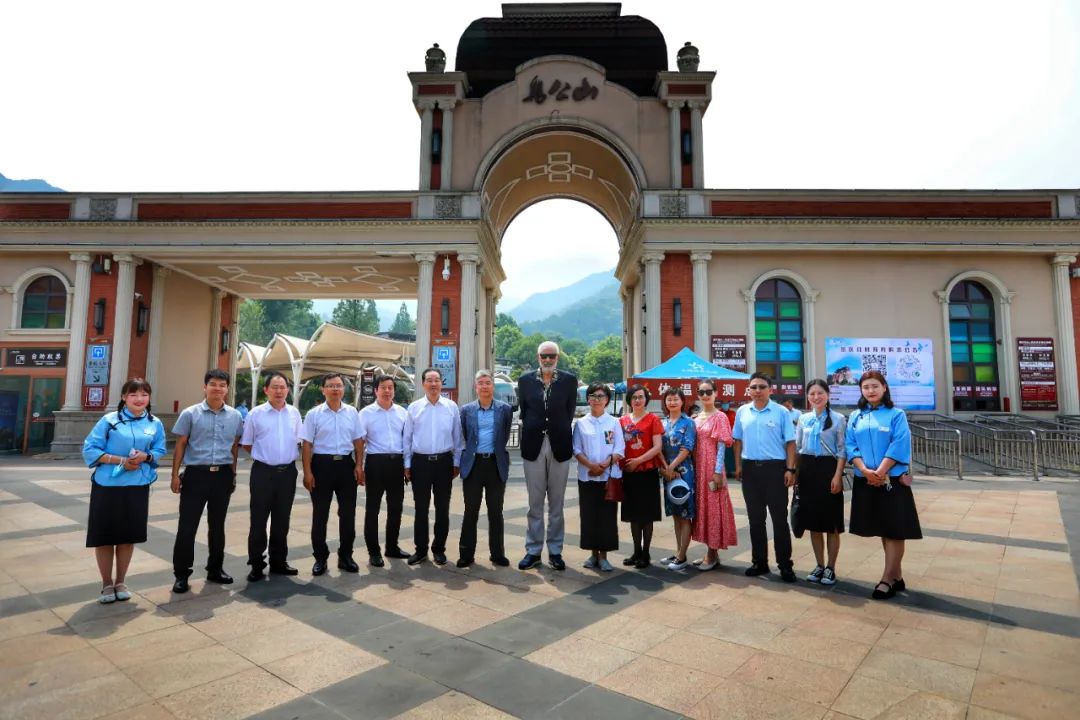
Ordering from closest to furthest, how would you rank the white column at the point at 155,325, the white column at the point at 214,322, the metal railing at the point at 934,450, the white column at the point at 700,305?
the metal railing at the point at 934,450
the white column at the point at 700,305
the white column at the point at 155,325
the white column at the point at 214,322

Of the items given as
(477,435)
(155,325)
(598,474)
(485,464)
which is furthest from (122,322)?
(598,474)

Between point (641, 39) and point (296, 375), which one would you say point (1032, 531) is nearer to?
point (641, 39)

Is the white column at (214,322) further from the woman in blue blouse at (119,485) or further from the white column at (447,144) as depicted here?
the woman in blue blouse at (119,485)

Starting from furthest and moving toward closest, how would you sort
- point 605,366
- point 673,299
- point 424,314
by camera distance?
point 605,366, point 424,314, point 673,299

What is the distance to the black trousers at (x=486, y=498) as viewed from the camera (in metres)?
5.37

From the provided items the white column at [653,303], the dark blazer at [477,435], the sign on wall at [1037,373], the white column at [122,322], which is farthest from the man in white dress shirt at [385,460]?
the sign on wall at [1037,373]

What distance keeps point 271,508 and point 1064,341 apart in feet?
69.8

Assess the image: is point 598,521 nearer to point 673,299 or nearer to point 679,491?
point 679,491

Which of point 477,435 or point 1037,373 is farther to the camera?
point 1037,373

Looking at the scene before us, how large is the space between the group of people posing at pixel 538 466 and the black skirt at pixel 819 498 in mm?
11

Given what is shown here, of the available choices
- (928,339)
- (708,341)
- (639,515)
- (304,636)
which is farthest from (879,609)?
(928,339)

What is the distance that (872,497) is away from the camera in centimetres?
460

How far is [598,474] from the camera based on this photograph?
17.3ft

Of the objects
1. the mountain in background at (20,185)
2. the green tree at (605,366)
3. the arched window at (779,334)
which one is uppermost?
the mountain in background at (20,185)
